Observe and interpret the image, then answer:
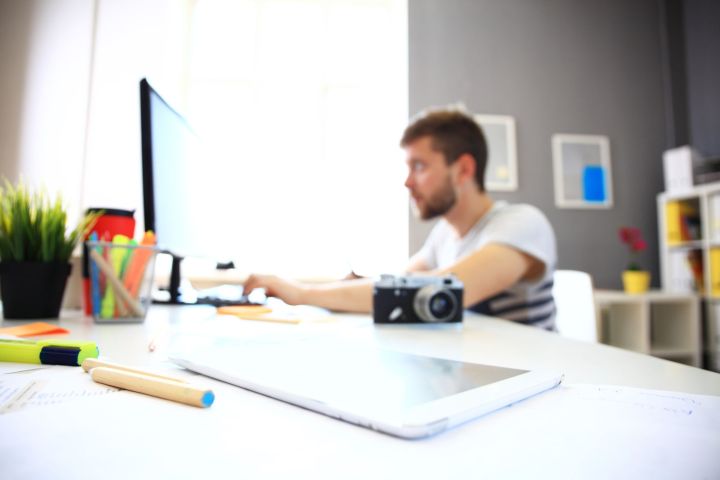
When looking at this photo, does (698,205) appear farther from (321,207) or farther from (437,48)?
(321,207)

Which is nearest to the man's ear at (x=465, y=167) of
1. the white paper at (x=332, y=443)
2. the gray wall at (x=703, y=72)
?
the white paper at (x=332, y=443)

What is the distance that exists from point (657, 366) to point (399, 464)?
370mm

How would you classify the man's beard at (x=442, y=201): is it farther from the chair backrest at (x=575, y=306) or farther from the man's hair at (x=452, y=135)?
the chair backrest at (x=575, y=306)

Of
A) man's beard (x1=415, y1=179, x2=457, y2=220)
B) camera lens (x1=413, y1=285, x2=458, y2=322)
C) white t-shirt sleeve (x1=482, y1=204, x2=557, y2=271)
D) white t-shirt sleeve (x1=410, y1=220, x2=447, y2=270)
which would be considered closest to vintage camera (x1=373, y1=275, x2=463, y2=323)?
camera lens (x1=413, y1=285, x2=458, y2=322)

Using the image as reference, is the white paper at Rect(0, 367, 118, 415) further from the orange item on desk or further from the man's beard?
the man's beard

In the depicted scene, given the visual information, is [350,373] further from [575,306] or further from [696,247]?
[696,247]

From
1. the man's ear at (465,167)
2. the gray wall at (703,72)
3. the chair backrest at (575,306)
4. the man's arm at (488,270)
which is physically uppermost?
the gray wall at (703,72)

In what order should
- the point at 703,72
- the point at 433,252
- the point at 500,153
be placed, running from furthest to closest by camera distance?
the point at 703,72
the point at 500,153
the point at 433,252

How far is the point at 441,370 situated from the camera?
1.13 feet

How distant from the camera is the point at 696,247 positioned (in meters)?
2.39

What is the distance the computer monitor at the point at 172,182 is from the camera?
0.77m

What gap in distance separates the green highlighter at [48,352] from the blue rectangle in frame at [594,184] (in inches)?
113

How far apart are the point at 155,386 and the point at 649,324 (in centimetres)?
273

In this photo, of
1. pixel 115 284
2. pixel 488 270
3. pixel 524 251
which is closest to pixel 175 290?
pixel 115 284
